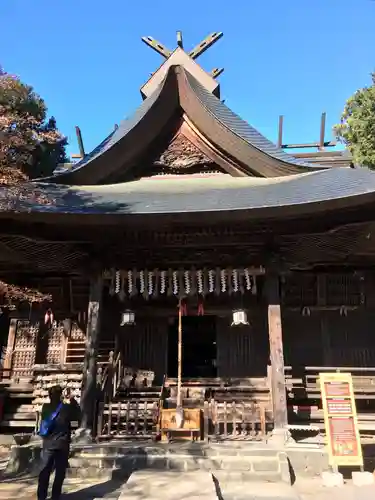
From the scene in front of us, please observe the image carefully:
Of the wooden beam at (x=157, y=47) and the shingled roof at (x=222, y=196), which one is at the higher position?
the wooden beam at (x=157, y=47)

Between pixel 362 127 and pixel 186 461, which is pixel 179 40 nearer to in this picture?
pixel 362 127

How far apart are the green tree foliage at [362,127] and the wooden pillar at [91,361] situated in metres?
15.4

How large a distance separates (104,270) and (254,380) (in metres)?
5.03

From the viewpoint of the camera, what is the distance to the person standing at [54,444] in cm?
587

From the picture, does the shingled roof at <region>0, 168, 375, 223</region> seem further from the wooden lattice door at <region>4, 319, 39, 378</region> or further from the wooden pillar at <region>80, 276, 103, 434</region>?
the wooden lattice door at <region>4, 319, 39, 378</region>

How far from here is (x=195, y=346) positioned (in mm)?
16219

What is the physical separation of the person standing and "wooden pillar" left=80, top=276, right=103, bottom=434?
96.3 inches

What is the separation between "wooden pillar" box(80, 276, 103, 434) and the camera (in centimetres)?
859

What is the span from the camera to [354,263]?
1162cm

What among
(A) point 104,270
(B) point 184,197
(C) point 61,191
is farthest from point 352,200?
(C) point 61,191

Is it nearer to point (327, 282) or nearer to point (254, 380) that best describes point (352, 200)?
point (327, 282)

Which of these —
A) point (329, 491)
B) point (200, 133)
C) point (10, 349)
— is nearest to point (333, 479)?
point (329, 491)

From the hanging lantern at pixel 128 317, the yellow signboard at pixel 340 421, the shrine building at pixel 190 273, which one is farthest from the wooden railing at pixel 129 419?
the yellow signboard at pixel 340 421

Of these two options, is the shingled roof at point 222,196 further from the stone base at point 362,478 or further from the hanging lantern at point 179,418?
the stone base at point 362,478
